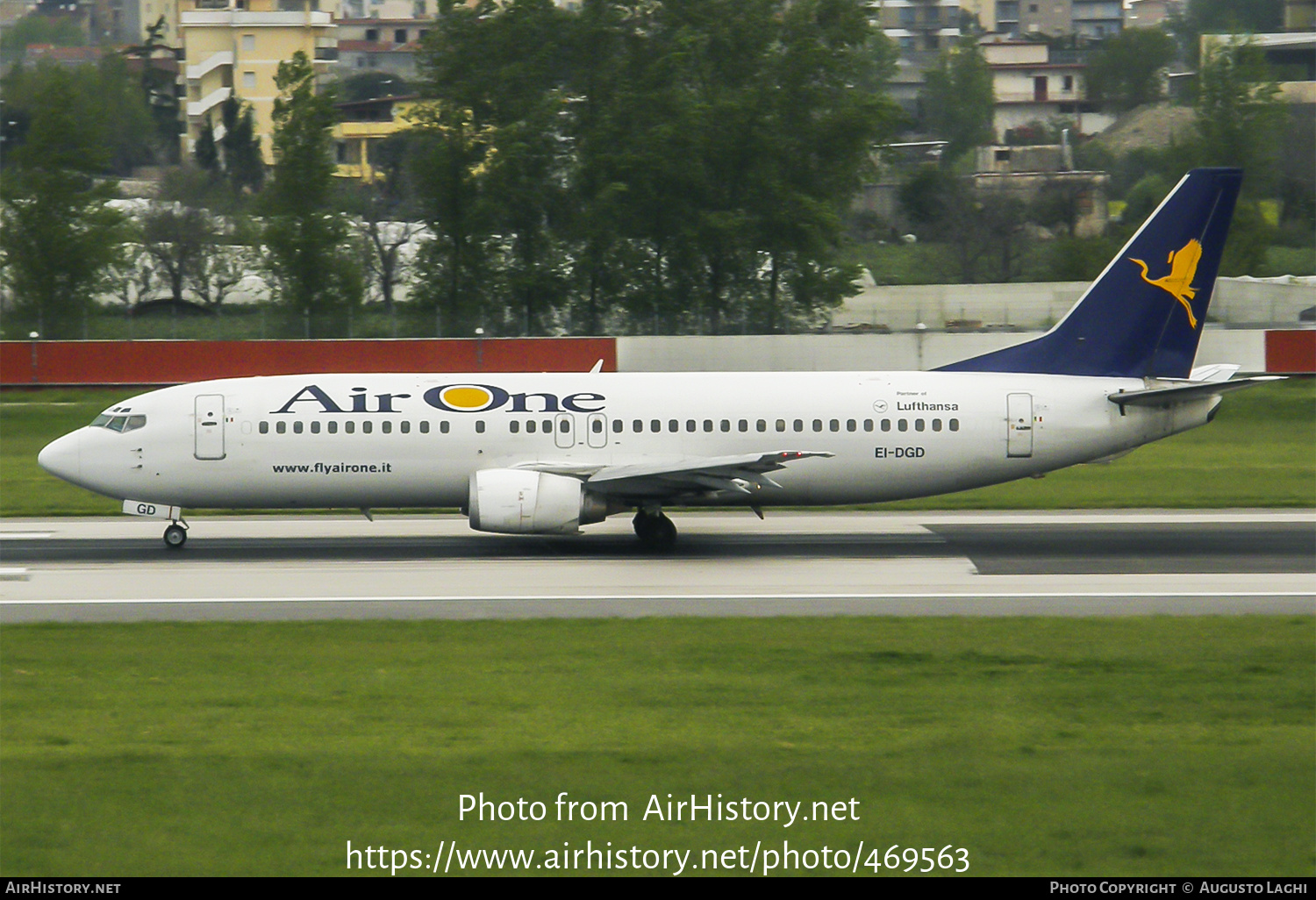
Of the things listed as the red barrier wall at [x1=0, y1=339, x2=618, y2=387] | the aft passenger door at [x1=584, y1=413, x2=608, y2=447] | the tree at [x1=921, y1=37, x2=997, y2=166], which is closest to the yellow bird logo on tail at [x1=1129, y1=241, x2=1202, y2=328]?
the aft passenger door at [x1=584, y1=413, x2=608, y2=447]

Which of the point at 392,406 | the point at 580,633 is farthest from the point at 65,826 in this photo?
the point at 392,406

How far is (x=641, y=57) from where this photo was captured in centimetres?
6356

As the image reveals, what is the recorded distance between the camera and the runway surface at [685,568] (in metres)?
19.6

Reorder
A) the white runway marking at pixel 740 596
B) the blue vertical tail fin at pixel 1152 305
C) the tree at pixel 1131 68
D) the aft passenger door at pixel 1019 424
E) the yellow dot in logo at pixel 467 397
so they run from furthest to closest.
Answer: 1. the tree at pixel 1131 68
2. the blue vertical tail fin at pixel 1152 305
3. the aft passenger door at pixel 1019 424
4. the yellow dot in logo at pixel 467 397
5. the white runway marking at pixel 740 596

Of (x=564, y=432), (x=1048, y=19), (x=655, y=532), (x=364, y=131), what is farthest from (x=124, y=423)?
(x=1048, y=19)

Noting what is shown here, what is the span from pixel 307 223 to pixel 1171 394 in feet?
137

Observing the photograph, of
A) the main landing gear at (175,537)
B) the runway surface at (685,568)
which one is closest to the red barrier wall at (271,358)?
the runway surface at (685,568)

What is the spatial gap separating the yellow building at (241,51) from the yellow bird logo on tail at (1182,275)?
97.0 meters

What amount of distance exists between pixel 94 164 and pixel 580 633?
165 feet

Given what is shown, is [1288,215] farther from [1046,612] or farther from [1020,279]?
[1046,612]

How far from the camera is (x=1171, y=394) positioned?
24953 mm

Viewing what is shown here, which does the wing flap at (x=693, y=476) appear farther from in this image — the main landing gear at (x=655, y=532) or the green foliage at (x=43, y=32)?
the green foliage at (x=43, y=32)

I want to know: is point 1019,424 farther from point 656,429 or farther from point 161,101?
point 161,101

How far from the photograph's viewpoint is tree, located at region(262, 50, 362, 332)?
58.3 meters
